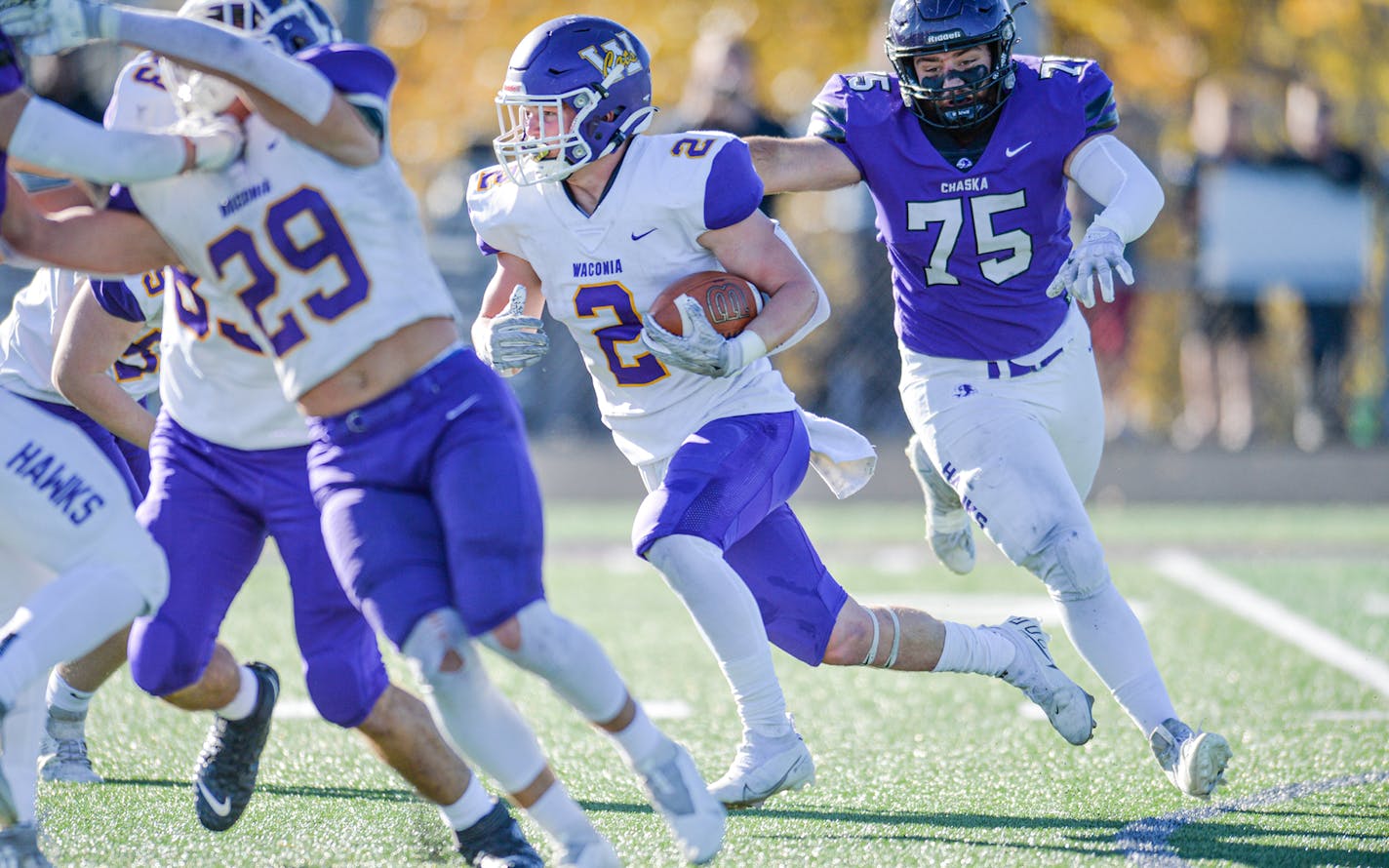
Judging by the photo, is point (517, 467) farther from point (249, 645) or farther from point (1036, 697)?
point (249, 645)

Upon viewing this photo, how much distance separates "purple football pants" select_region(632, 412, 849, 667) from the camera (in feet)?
12.3

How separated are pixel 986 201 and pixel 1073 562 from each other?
896 mm

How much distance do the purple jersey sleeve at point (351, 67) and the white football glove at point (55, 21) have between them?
34 cm

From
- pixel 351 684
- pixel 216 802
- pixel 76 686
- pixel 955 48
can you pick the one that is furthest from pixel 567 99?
pixel 76 686

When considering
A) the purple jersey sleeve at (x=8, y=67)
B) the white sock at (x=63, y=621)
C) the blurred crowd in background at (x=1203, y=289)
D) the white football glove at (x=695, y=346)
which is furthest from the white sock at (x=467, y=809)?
the blurred crowd in background at (x=1203, y=289)

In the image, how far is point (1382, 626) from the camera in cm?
611

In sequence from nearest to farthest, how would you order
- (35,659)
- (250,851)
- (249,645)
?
(35,659)
(250,851)
(249,645)

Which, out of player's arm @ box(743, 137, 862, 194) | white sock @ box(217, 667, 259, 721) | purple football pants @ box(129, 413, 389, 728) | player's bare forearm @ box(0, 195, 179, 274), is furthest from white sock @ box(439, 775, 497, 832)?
player's arm @ box(743, 137, 862, 194)

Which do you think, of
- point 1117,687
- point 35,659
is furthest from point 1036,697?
point 35,659

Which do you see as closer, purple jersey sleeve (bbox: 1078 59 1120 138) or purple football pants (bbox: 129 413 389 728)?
purple football pants (bbox: 129 413 389 728)

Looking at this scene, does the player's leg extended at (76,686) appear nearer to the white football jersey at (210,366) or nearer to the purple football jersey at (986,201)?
the white football jersey at (210,366)

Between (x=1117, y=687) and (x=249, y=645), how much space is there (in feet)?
10.3

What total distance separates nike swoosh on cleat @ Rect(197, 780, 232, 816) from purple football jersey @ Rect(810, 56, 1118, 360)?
1954 mm

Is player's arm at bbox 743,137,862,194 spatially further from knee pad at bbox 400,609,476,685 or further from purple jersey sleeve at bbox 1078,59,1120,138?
knee pad at bbox 400,609,476,685
